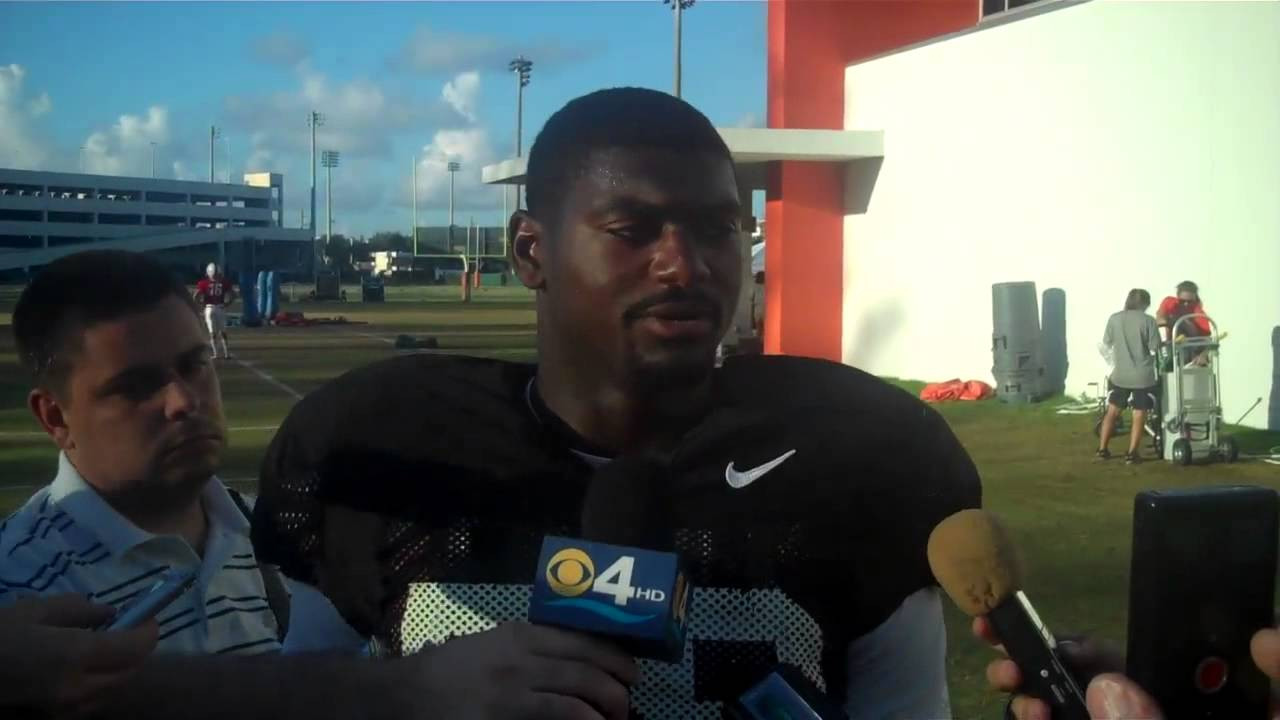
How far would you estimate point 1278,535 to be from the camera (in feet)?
3.76

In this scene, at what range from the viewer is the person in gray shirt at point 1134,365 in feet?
35.2

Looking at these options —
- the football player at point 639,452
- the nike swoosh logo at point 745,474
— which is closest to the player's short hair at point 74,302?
the football player at point 639,452

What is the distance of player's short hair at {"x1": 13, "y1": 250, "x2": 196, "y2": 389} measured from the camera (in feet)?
7.41

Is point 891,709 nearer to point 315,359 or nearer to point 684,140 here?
point 684,140

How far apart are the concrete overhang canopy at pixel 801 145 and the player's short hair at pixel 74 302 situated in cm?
1321

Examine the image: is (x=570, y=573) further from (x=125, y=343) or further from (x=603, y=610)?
(x=125, y=343)

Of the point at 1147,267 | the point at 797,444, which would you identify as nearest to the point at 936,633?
the point at 797,444

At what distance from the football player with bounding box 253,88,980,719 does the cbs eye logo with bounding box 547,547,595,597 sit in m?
0.35

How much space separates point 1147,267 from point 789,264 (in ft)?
16.6

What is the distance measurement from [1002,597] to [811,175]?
16471mm

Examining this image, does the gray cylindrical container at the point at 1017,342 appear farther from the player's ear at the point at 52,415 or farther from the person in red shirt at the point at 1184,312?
the player's ear at the point at 52,415

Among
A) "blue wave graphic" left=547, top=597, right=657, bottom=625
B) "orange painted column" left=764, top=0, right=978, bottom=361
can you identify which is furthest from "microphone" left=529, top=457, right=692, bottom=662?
"orange painted column" left=764, top=0, right=978, bottom=361

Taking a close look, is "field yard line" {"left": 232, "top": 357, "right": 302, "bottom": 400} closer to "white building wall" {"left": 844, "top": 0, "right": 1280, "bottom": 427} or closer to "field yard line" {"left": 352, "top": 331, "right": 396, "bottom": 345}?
"field yard line" {"left": 352, "top": 331, "right": 396, "bottom": 345}

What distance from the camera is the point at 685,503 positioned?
1.55 m
